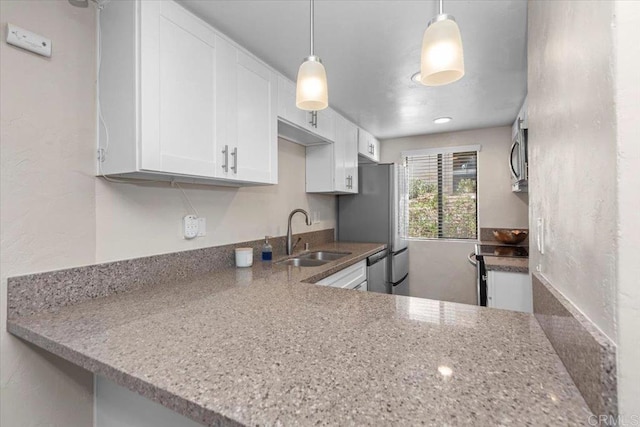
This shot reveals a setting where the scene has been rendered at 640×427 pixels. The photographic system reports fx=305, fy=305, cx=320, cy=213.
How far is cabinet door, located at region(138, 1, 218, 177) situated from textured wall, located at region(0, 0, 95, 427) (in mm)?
306

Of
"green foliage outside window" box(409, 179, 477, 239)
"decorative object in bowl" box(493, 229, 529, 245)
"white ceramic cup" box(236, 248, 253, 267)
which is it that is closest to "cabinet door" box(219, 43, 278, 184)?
"white ceramic cup" box(236, 248, 253, 267)

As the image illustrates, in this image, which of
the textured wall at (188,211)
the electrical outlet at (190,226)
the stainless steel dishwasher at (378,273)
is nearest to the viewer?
the textured wall at (188,211)

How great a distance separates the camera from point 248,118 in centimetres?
173

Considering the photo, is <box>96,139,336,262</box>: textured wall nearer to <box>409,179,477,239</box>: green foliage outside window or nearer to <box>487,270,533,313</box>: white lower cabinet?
<box>487,270,533,313</box>: white lower cabinet

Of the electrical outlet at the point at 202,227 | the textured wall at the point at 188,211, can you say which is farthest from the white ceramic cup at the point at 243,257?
the electrical outlet at the point at 202,227

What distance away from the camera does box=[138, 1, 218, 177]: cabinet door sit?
3.98 ft

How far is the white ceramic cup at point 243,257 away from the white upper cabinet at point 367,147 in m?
2.02

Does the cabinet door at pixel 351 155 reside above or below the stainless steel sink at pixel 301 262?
above

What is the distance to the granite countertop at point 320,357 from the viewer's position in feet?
1.82

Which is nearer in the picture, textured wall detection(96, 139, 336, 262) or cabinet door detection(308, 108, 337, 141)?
textured wall detection(96, 139, 336, 262)

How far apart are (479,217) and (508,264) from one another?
6.60ft

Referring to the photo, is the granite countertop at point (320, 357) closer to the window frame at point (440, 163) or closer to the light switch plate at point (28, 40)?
the light switch plate at point (28, 40)

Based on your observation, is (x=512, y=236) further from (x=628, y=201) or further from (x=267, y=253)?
(x=628, y=201)

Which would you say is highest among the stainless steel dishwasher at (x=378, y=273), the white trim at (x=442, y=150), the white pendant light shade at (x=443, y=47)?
the white trim at (x=442, y=150)
